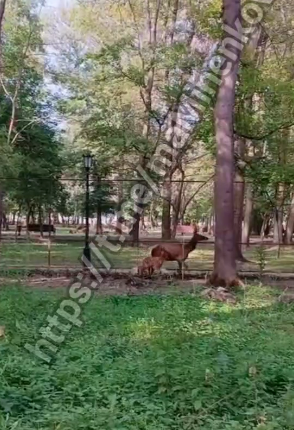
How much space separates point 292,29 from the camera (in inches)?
675

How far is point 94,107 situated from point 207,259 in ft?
25.0

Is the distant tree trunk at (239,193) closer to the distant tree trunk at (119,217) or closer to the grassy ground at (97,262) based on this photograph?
the grassy ground at (97,262)

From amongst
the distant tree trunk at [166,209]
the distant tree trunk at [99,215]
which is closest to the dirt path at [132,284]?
the distant tree trunk at [99,215]

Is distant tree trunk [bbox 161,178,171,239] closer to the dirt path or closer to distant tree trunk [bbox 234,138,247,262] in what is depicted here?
distant tree trunk [bbox 234,138,247,262]

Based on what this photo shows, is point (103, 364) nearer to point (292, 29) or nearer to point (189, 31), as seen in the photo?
point (292, 29)

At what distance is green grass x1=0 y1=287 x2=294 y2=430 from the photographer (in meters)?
3.37

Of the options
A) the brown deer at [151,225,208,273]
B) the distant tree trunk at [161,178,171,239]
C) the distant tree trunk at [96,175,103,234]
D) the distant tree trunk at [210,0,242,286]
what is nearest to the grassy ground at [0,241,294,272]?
the distant tree trunk at [161,178,171,239]

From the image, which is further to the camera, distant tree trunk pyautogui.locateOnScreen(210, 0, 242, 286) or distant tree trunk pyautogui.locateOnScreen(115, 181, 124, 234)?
distant tree trunk pyautogui.locateOnScreen(115, 181, 124, 234)

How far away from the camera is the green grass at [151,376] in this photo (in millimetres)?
3365

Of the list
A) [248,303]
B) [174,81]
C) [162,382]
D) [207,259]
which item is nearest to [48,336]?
[162,382]

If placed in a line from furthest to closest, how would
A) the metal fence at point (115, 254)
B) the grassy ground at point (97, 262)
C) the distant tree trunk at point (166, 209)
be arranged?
the distant tree trunk at point (166, 209) < the grassy ground at point (97, 262) < the metal fence at point (115, 254)

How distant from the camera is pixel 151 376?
13.6 ft

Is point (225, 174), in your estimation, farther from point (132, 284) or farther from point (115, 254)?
point (115, 254)

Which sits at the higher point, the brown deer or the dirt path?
→ the brown deer
